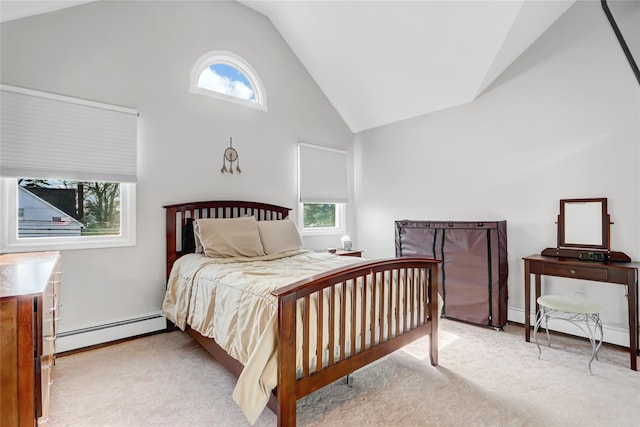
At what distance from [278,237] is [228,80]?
202 centimetres

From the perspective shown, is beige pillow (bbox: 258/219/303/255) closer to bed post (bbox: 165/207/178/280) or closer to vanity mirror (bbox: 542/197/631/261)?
bed post (bbox: 165/207/178/280)

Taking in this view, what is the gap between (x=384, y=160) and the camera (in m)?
4.71

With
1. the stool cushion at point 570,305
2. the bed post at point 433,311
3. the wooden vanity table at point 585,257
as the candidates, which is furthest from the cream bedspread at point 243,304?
the wooden vanity table at point 585,257

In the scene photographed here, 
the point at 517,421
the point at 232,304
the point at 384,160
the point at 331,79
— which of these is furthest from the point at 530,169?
the point at 232,304

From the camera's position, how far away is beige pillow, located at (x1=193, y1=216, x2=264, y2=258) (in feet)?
9.91

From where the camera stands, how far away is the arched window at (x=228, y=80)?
352 cm

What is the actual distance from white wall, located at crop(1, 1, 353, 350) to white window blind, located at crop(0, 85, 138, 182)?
0.11 metres

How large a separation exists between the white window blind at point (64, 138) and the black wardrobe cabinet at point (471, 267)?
3339 millimetres

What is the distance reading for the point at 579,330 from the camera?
2992mm

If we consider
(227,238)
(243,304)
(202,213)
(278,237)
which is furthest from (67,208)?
(243,304)

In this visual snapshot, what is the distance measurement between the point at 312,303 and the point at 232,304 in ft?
1.84

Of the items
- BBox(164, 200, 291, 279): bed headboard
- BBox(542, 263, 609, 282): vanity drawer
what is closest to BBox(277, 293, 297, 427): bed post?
BBox(164, 200, 291, 279): bed headboard

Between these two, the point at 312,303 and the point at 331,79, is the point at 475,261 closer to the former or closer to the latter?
the point at 312,303

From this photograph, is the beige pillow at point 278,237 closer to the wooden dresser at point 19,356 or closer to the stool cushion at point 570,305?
the wooden dresser at point 19,356
